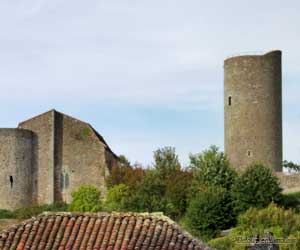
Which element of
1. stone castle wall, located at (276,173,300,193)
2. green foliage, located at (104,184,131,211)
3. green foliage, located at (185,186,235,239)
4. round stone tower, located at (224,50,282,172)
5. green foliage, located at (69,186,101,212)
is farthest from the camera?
round stone tower, located at (224,50,282,172)

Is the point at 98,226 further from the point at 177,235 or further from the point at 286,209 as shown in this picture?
the point at 286,209

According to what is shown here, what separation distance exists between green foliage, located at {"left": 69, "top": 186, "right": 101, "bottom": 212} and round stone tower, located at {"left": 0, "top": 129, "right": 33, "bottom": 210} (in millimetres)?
6204

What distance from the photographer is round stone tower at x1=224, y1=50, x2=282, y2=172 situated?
6556cm

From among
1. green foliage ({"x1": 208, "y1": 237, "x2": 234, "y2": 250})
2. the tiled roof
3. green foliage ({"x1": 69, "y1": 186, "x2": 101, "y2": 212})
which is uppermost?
the tiled roof

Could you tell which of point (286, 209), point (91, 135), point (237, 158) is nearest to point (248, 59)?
point (237, 158)

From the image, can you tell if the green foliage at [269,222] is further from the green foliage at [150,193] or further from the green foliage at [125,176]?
the green foliage at [125,176]

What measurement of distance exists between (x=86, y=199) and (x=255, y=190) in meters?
11.5

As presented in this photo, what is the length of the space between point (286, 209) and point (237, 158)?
15081 mm

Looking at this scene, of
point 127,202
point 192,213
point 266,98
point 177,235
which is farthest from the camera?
point 266,98

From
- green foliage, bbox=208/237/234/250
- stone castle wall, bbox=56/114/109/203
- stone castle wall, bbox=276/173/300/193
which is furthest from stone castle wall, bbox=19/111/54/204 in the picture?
green foliage, bbox=208/237/234/250

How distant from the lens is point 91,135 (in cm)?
6581

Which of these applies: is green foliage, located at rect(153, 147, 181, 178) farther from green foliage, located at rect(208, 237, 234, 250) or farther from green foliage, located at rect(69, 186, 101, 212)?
green foliage, located at rect(208, 237, 234, 250)

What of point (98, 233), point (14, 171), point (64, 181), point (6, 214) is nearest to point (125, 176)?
point (64, 181)

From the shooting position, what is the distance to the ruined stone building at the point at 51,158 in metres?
65.2
